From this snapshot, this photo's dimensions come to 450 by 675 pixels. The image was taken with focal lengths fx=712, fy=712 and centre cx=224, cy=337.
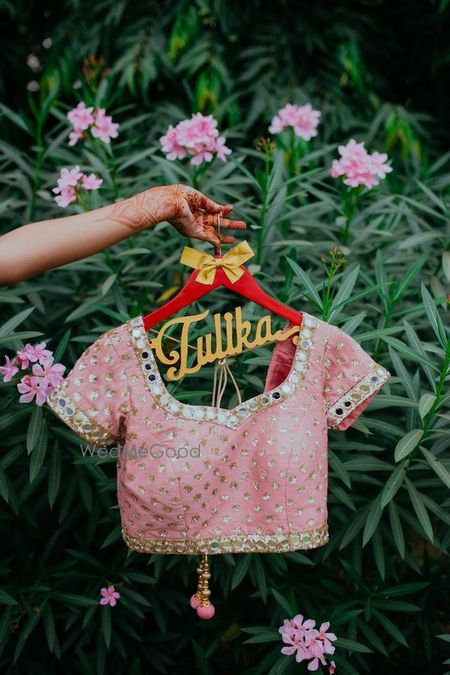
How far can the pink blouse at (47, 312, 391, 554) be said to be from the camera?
1120mm

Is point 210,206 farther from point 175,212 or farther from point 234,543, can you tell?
point 234,543

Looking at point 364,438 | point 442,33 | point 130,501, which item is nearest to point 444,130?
point 442,33

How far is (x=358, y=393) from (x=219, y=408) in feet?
0.77

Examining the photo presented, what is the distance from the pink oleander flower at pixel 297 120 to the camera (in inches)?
79.7

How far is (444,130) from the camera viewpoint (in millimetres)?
3008

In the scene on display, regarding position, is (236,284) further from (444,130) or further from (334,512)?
(444,130)

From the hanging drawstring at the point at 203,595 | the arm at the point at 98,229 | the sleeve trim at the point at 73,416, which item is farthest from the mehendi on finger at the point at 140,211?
the hanging drawstring at the point at 203,595

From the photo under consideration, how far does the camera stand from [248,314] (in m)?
1.68

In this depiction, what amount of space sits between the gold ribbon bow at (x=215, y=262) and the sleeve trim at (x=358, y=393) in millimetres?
271

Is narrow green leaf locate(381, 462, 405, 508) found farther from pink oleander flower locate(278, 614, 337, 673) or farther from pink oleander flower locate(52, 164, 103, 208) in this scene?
pink oleander flower locate(52, 164, 103, 208)

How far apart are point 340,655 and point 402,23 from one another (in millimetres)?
2567

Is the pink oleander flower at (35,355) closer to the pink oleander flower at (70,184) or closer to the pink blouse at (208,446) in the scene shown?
the pink blouse at (208,446)

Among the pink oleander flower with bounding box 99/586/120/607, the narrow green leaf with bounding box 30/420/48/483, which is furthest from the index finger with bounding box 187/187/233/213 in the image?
the pink oleander flower with bounding box 99/586/120/607

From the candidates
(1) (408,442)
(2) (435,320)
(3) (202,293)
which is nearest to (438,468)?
(1) (408,442)
